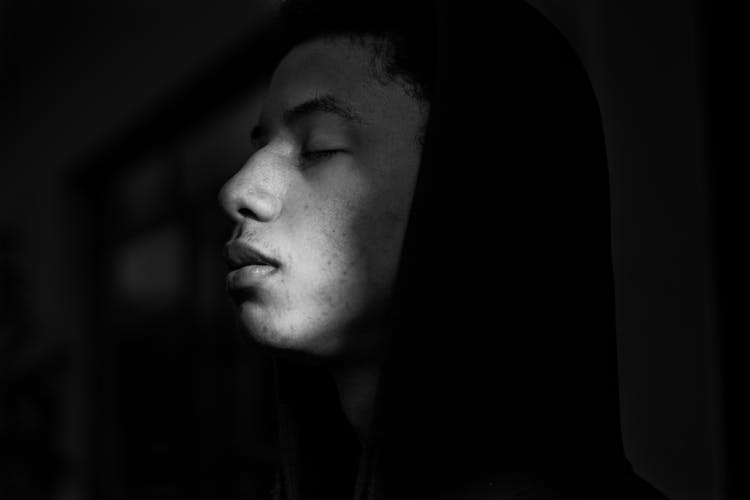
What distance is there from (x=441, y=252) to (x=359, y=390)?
0.20m

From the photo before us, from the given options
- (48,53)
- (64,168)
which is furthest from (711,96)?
(48,53)

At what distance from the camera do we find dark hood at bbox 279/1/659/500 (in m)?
1.02

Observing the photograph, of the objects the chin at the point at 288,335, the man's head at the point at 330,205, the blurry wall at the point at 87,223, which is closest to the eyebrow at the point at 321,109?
the man's head at the point at 330,205

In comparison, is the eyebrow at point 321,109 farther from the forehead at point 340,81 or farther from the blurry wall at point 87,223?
the blurry wall at point 87,223

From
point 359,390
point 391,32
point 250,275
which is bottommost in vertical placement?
point 359,390

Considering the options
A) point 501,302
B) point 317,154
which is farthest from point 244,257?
point 501,302

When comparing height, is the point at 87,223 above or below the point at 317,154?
above

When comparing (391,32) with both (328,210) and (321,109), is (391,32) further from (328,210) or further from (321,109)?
(328,210)

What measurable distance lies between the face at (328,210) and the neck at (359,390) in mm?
34

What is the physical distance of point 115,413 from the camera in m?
4.92

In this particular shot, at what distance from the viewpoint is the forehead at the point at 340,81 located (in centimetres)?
113

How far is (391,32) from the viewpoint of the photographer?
3.84 ft

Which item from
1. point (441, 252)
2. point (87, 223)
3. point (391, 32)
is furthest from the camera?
point (87, 223)

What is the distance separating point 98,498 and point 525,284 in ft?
14.4
